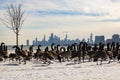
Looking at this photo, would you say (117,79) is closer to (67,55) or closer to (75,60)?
(75,60)

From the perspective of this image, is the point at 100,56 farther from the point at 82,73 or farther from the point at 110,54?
the point at 82,73

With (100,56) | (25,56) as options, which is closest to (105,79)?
(100,56)

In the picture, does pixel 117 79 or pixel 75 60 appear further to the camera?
pixel 75 60

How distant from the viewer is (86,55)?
37375mm

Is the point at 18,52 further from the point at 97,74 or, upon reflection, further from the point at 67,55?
the point at 97,74

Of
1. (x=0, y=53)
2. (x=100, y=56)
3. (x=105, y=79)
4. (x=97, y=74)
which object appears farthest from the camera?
(x=0, y=53)

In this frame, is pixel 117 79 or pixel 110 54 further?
pixel 110 54

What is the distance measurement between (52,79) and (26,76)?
2.04 meters

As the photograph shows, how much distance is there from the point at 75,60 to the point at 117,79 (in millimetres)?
13823

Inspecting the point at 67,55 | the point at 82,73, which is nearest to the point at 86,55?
the point at 67,55

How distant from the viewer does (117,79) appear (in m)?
21.4

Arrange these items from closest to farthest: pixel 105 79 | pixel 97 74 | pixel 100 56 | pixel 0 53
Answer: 1. pixel 105 79
2. pixel 97 74
3. pixel 100 56
4. pixel 0 53

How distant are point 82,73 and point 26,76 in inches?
155

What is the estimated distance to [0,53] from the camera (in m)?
36.6
